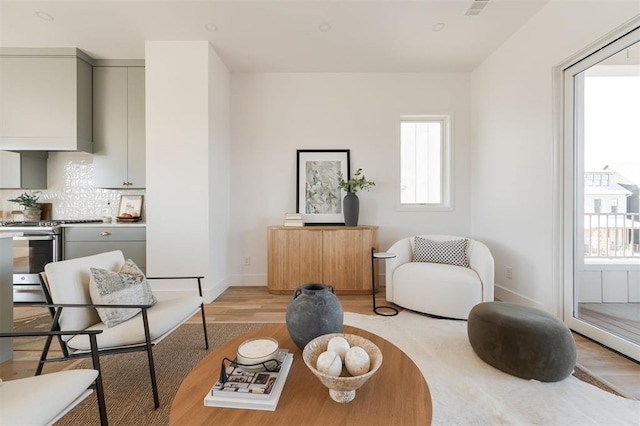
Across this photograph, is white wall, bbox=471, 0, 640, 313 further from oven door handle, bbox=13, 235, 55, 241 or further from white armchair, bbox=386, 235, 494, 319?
oven door handle, bbox=13, 235, 55, 241

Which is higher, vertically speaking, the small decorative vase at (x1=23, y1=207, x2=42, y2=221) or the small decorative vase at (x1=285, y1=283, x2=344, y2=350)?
the small decorative vase at (x1=23, y1=207, x2=42, y2=221)

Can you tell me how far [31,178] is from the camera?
3346 mm

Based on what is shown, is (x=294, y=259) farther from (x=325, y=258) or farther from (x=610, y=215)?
(x=610, y=215)

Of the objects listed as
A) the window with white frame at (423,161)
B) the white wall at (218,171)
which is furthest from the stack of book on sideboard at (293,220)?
the window with white frame at (423,161)

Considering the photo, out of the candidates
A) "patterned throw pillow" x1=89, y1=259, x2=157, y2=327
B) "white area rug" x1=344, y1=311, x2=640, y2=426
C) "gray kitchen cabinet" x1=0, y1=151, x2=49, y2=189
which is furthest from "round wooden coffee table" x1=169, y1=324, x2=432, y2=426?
"gray kitchen cabinet" x1=0, y1=151, x2=49, y2=189

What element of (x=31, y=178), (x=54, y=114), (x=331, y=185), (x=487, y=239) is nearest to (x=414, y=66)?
(x=331, y=185)

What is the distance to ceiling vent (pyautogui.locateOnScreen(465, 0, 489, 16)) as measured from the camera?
2.37 m

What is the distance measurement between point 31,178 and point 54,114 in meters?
0.94

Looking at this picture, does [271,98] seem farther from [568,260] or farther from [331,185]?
[568,260]

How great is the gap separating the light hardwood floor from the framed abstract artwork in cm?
116

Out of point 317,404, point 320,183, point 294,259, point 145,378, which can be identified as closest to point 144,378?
point 145,378

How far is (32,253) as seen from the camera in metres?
2.94

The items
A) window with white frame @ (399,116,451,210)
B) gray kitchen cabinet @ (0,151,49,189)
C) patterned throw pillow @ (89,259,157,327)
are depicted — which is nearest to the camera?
patterned throw pillow @ (89,259,157,327)

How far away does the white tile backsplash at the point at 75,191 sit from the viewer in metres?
3.52
